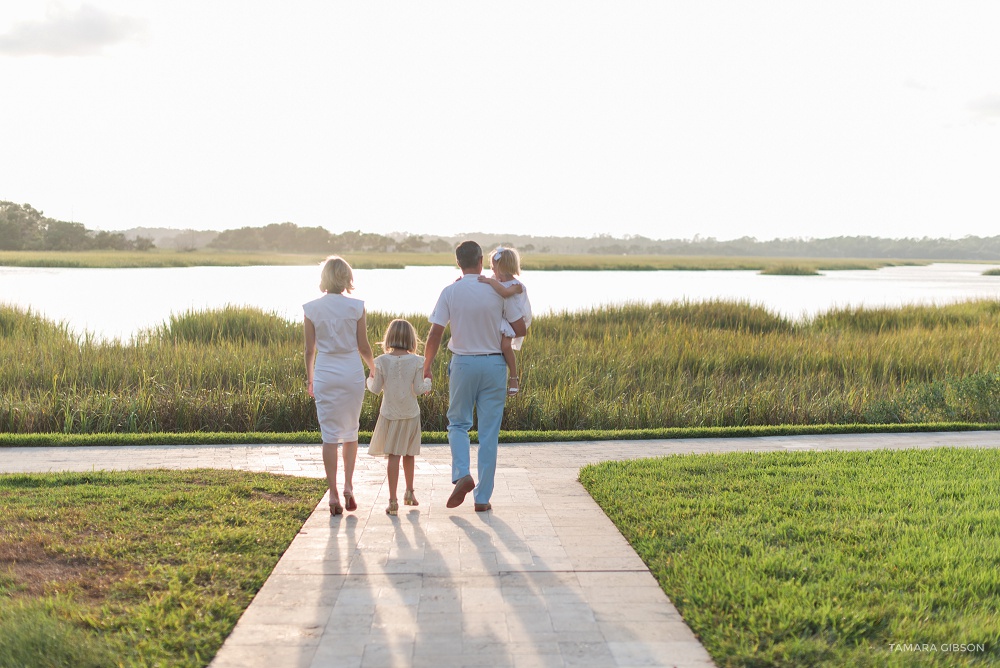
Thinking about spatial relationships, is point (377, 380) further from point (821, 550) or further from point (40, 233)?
point (40, 233)

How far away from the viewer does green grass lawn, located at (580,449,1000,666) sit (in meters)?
4.28

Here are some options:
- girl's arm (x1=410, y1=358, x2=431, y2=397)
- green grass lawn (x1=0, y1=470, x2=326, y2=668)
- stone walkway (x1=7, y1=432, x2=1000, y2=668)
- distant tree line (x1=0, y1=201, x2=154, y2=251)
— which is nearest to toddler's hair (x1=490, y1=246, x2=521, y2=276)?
girl's arm (x1=410, y1=358, x2=431, y2=397)

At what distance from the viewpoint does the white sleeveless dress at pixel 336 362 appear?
20.6ft

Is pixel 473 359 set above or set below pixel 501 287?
below

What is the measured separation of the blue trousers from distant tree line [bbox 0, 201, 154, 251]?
108 meters

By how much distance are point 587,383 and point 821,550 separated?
28.6ft

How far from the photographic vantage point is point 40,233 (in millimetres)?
105812

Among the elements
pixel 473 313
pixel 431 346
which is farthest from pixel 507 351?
pixel 431 346

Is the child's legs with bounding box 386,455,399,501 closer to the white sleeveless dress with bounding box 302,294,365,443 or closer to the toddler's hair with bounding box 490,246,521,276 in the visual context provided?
the white sleeveless dress with bounding box 302,294,365,443

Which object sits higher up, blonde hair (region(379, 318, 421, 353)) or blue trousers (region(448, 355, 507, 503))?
blonde hair (region(379, 318, 421, 353))

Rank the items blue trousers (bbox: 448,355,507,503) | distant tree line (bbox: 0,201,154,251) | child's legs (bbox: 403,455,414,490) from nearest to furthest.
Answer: blue trousers (bbox: 448,355,507,503), child's legs (bbox: 403,455,414,490), distant tree line (bbox: 0,201,154,251)

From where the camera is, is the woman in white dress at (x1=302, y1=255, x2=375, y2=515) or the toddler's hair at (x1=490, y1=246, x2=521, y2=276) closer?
the woman in white dress at (x1=302, y1=255, x2=375, y2=515)

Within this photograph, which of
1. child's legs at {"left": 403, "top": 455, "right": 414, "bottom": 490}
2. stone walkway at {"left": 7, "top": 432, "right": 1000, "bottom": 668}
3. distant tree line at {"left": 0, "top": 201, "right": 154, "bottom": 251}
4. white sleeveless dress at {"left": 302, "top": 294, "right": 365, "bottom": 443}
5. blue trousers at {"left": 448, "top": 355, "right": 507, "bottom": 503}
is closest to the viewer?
stone walkway at {"left": 7, "top": 432, "right": 1000, "bottom": 668}

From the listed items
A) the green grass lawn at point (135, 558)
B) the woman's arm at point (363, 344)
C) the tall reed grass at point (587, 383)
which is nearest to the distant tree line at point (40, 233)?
the tall reed grass at point (587, 383)
